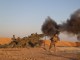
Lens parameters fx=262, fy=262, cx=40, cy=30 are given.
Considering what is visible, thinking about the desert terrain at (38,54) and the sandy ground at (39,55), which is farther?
the desert terrain at (38,54)

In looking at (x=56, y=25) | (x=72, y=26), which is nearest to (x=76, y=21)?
(x=72, y=26)

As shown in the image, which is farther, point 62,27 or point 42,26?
point 42,26

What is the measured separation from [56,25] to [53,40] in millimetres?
1890

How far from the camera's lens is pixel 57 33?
2788 centimetres

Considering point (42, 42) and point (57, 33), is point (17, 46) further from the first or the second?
point (57, 33)

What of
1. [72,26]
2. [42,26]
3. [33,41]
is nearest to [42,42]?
[33,41]

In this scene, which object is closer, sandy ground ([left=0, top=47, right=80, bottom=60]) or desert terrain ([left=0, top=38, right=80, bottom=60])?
sandy ground ([left=0, top=47, right=80, bottom=60])

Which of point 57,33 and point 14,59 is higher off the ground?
point 57,33

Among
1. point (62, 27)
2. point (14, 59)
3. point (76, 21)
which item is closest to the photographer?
point (14, 59)

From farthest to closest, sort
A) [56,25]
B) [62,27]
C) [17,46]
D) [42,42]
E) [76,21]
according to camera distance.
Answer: [42,42]
[17,46]
[56,25]
[62,27]
[76,21]

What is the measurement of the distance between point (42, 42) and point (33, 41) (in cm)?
240

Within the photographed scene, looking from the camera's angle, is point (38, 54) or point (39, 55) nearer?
point (39, 55)

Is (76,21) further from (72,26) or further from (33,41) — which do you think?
(33,41)

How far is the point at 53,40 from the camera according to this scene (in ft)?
89.9
